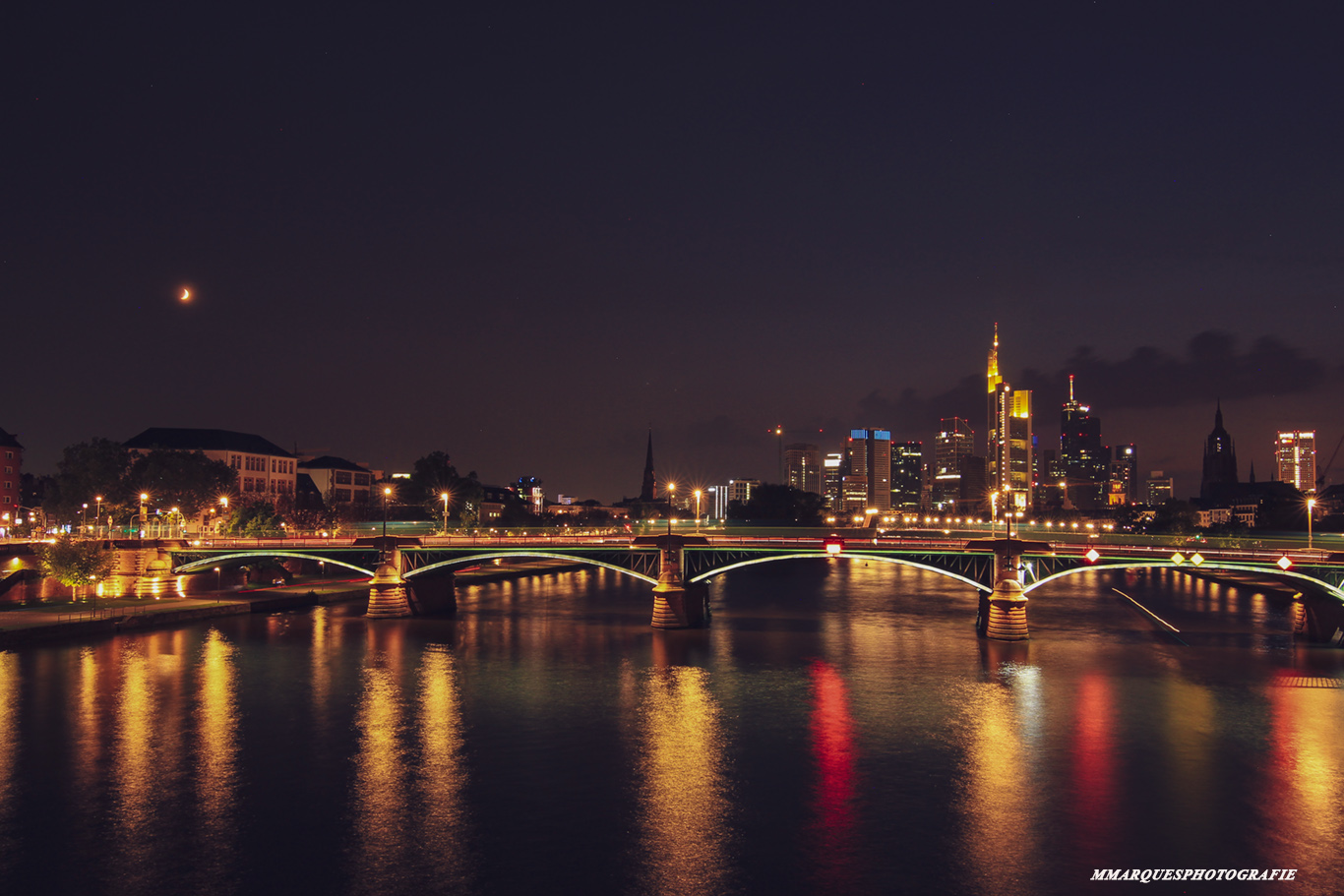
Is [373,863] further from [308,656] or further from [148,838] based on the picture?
[308,656]

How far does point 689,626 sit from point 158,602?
50.3 meters

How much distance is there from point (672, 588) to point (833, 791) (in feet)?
139

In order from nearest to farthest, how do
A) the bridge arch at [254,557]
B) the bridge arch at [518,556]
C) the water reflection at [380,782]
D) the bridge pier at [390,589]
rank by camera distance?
the water reflection at [380,782] < the bridge arch at [518,556] < the bridge pier at [390,589] < the bridge arch at [254,557]

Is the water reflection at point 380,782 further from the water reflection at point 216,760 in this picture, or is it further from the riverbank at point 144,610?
the riverbank at point 144,610

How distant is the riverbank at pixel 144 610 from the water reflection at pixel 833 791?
55.1 meters

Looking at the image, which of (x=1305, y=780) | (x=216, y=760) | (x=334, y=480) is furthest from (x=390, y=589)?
(x=334, y=480)

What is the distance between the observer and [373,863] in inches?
1109

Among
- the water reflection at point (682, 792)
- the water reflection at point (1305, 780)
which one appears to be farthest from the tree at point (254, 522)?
the water reflection at point (1305, 780)

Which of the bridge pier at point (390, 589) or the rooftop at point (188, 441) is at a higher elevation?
the rooftop at point (188, 441)

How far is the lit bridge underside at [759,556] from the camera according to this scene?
64750 millimetres

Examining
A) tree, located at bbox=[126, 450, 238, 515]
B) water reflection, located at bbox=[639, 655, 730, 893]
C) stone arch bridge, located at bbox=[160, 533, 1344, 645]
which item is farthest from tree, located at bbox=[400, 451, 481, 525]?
water reflection, located at bbox=[639, 655, 730, 893]

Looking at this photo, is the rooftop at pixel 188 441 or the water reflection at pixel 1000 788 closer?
the water reflection at pixel 1000 788

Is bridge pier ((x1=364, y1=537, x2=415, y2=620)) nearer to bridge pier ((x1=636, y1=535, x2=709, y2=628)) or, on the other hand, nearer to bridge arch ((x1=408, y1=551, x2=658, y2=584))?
bridge arch ((x1=408, y1=551, x2=658, y2=584))

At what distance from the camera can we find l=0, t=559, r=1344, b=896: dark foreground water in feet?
92.7
